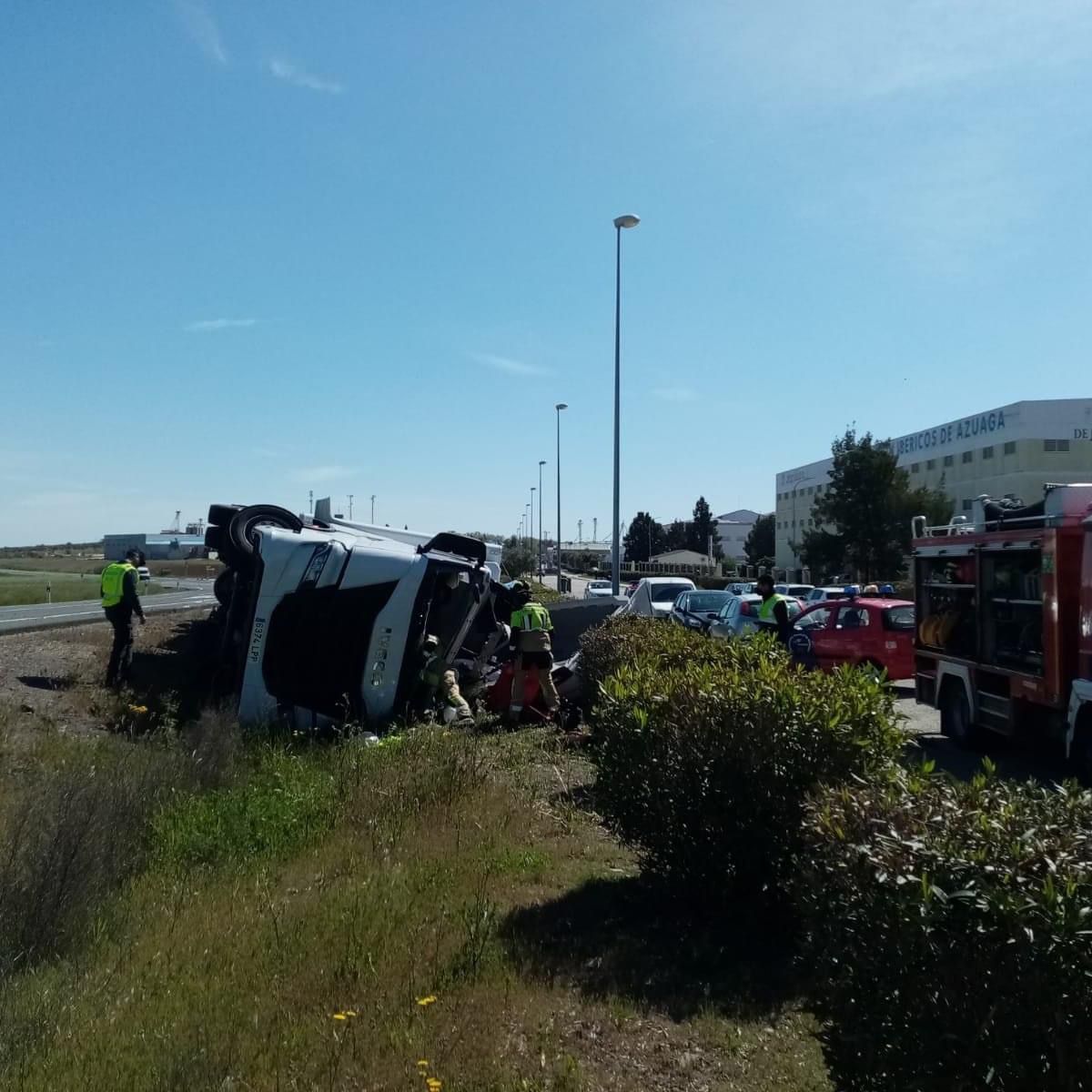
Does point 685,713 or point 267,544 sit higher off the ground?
point 267,544

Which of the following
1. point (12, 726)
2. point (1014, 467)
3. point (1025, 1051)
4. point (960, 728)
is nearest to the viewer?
point (1025, 1051)

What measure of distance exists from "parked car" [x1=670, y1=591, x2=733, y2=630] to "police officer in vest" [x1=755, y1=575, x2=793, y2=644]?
727cm

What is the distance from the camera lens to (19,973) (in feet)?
15.1

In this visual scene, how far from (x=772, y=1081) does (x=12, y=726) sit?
29.8 feet

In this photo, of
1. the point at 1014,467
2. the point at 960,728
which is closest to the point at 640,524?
the point at 1014,467

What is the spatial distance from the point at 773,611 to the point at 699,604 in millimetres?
9646

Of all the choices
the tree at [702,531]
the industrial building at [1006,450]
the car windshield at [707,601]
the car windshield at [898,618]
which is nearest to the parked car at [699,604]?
the car windshield at [707,601]

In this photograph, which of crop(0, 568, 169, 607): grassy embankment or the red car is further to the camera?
crop(0, 568, 169, 607): grassy embankment

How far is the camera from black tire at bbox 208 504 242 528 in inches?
563

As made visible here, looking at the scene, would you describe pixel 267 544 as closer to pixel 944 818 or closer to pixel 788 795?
pixel 788 795

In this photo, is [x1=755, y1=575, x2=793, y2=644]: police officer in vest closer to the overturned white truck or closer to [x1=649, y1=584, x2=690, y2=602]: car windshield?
the overturned white truck

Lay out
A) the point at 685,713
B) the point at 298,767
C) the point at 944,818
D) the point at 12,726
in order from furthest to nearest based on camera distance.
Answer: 1. the point at 12,726
2. the point at 298,767
3. the point at 685,713
4. the point at 944,818

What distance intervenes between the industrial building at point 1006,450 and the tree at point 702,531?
5116 cm

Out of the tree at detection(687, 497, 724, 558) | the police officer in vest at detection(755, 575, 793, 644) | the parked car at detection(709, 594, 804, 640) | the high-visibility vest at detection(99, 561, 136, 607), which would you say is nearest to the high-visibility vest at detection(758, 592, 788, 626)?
the police officer in vest at detection(755, 575, 793, 644)
